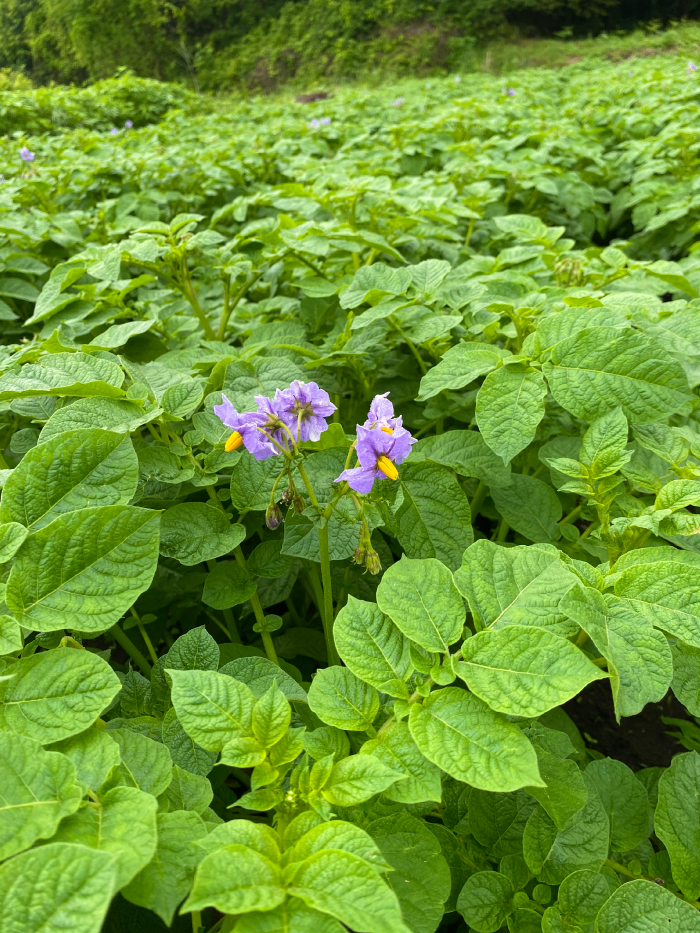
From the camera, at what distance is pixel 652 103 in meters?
5.22

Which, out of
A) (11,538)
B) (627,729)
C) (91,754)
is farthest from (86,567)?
(627,729)

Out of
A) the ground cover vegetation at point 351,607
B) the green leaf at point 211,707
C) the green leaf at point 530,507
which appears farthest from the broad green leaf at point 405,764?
the green leaf at point 530,507

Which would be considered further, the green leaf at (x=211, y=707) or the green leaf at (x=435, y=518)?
the green leaf at (x=435, y=518)

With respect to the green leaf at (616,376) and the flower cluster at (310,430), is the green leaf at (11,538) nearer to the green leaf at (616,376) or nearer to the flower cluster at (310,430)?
the flower cluster at (310,430)

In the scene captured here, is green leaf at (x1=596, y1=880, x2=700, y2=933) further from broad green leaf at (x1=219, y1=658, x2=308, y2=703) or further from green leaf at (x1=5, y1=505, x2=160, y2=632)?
green leaf at (x1=5, y1=505, x2=160, y2=632)

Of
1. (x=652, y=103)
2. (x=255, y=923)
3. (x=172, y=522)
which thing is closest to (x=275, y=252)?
(x=172, y=522)

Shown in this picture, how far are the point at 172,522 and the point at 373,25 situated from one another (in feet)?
86.7

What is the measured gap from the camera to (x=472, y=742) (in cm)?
80

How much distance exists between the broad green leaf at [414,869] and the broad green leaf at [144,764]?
313mm

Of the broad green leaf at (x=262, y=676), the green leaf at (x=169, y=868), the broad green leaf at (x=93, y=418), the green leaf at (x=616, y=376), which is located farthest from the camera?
the green leaf at (x=616, y=376)

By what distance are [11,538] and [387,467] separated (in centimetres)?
59

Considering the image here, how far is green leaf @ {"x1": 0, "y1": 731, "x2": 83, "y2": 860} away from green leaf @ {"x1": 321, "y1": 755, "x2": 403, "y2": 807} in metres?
0.32

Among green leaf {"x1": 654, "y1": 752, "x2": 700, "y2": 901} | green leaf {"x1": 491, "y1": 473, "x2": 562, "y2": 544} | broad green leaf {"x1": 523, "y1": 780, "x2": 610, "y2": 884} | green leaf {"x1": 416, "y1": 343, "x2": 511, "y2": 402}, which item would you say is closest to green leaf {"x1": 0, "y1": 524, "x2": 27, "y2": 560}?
green leaf {"x1": 416, "y1": 343, "x2": 511, "y2": 402}

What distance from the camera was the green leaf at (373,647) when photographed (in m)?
0.89
